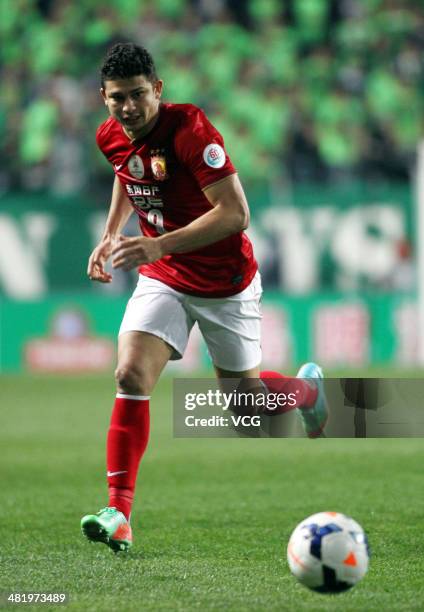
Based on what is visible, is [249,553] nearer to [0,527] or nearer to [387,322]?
[0,527]

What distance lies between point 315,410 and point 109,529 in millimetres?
1891

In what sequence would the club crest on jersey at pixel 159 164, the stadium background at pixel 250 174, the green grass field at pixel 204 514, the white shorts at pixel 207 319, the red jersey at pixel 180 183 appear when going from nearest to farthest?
the green grass field at pixel 204 514, the red jersey at pixel 180 183, the club crest on jersey at pixel 159 164, the white shorts at pixel 207 319, the stadium background at pixel 250 174

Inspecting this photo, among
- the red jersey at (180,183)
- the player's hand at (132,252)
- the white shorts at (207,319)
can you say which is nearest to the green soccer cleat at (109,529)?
the white shorts at (207,319)

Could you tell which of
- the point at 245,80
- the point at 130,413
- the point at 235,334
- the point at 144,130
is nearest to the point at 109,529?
the point at 130,413

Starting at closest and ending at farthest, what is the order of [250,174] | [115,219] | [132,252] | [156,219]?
1. [132,252]
2. [156,219]
3. [115,219]
4. [250,174]

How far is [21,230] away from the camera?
50.3 ft

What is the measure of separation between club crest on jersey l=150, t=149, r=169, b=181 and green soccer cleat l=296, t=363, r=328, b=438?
164 centimetres

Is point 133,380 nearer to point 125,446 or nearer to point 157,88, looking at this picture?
point 125,446

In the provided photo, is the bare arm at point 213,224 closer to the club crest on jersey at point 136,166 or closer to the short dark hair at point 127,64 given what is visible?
the club crest on jersey at point 136,166

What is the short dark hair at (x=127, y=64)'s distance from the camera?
417cm

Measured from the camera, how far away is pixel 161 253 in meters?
4.04

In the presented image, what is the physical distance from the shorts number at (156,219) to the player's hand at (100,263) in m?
0.24

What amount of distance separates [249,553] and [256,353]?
951 millimetres

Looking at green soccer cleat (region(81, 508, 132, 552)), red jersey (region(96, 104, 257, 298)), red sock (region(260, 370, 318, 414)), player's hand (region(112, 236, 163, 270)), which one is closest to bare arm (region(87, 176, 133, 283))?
red jersey (region(96, 104, 257, 298))
